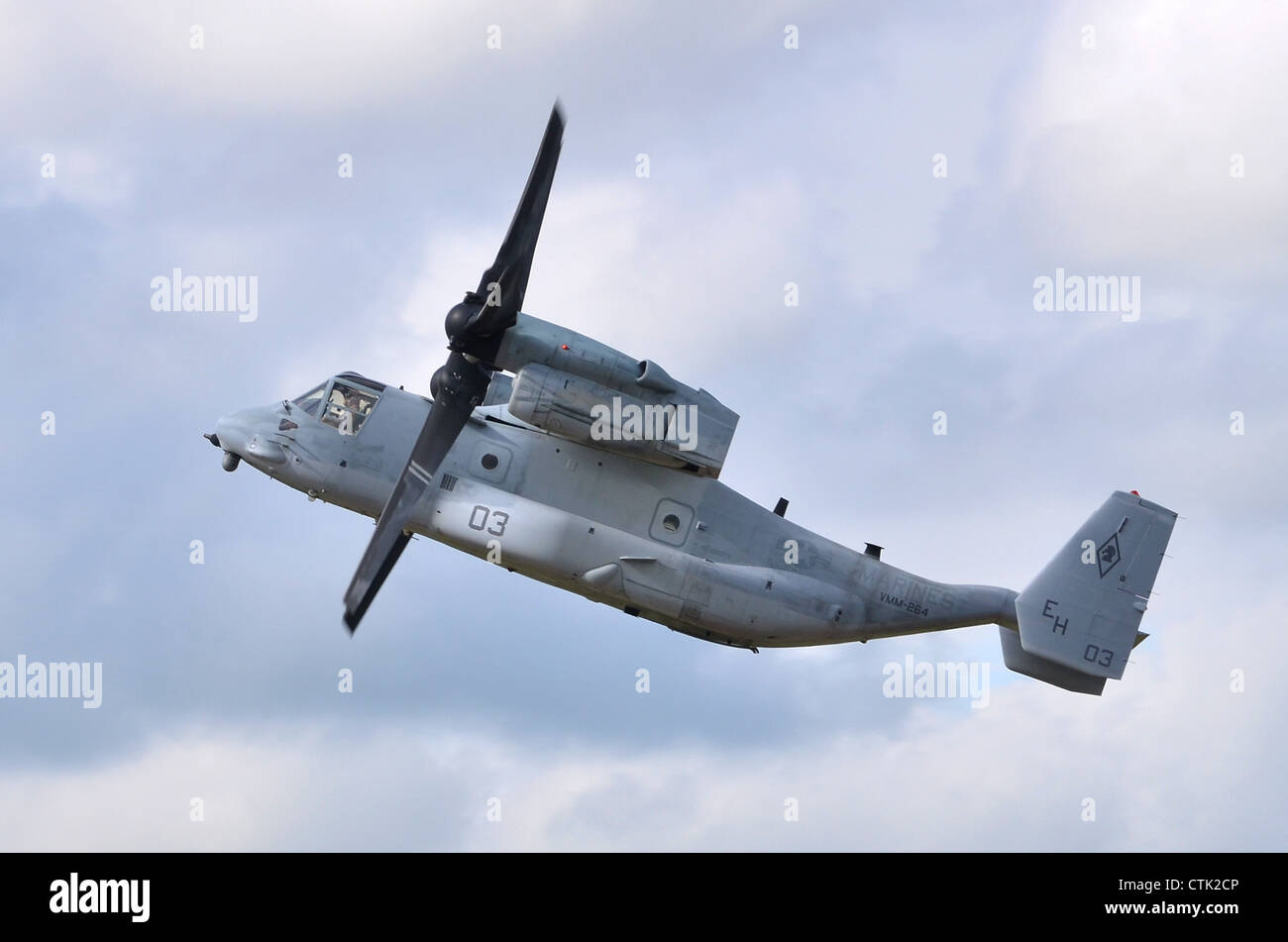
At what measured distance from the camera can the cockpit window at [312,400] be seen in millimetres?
33934

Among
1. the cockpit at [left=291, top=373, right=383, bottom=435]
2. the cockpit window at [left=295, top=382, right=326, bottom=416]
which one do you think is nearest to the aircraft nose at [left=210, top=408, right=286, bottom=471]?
the cockpit window at [left=295, top=382, right=326, bottom=416]

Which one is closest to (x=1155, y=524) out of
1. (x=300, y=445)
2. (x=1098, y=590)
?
(x=1098, y=590)

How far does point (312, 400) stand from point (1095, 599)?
17124 mm

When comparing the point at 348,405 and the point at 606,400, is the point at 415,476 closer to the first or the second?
the point at 348,405

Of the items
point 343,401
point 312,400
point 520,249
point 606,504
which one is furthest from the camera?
point 312,400

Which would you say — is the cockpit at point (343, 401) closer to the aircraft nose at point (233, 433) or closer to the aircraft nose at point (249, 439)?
the aircraft nose at point (249, 439)

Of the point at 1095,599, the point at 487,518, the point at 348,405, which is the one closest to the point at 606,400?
the point at 487,518

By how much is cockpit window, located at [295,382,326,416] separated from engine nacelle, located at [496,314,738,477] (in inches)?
163

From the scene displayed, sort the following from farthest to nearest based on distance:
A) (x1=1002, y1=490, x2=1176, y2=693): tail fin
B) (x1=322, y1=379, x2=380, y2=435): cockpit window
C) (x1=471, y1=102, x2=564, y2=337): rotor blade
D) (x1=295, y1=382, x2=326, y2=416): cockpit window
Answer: (x1=1002, y1=490, x2=1176, y2=693): tail fin
(x1=295, y1=382, x2=326, y2=416): cockpit window
(x1=322, y1=379, x2=380, y2=435): cockpit window
(x1=471, y1=102, x2=564, y2=337): rotor blade

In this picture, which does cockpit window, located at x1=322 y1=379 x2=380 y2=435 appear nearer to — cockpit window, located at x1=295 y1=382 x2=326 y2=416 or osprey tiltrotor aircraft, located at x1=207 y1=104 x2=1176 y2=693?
osprey tiltrotor aircraft, located at x1=207 y1=104 x2=1176 y2=693

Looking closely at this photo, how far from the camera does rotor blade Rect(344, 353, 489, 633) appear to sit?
1287 inches

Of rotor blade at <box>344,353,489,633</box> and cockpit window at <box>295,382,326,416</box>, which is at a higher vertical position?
cockpit window at <box>295,382,326,416</box>

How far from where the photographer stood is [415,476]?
3275 centimetres

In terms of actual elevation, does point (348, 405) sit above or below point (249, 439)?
above
